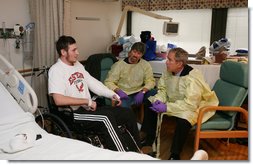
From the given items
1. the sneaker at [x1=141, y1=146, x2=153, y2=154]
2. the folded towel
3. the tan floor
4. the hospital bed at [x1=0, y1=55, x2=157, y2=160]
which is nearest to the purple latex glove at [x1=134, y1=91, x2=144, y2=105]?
the tan floor

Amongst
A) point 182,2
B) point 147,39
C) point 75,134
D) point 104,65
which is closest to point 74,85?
point 75,134

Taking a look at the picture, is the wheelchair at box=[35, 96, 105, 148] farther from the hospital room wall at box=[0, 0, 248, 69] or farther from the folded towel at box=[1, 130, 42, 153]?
the hospital room wall at box=[0, 0, 248, 69]

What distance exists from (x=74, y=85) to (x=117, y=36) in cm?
89

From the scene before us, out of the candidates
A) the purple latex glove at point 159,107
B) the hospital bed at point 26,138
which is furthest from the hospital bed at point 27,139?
the purple latex glove at point 159,107

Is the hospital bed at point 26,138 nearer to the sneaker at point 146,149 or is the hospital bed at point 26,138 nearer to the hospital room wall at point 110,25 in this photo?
the hospital room wall at point 110,25

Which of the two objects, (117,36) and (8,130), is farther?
(117,36)

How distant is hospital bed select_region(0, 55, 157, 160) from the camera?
3.51 feet

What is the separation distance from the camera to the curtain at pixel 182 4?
1799 mm

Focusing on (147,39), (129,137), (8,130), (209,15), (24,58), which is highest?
(209,15)

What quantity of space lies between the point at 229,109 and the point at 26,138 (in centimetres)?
119

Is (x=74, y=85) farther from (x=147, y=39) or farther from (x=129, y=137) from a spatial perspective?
(x=147, y=39)

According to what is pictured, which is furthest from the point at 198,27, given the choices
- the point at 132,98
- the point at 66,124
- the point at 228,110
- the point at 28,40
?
the point at 28,40

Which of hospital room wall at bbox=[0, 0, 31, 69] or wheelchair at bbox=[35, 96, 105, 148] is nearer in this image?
wheelchair at bbox=[35, 96, 105, 148]

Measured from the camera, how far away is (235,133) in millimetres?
1603
